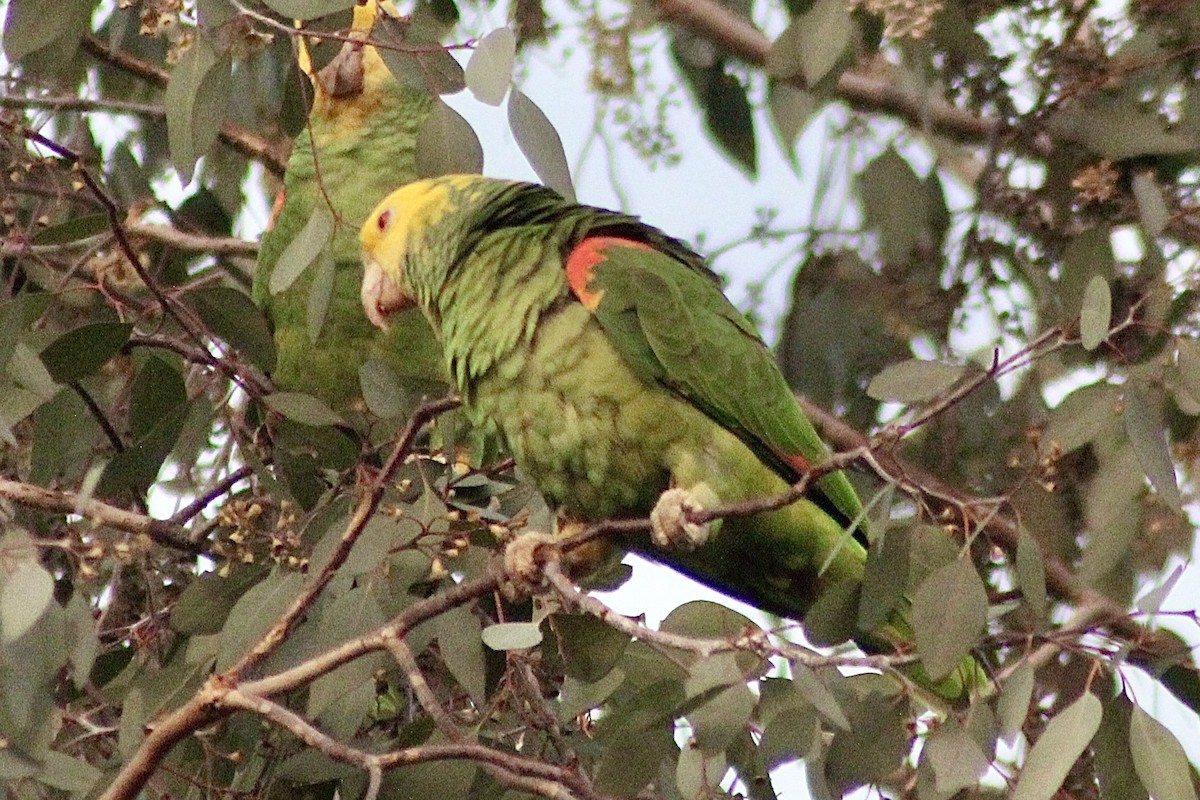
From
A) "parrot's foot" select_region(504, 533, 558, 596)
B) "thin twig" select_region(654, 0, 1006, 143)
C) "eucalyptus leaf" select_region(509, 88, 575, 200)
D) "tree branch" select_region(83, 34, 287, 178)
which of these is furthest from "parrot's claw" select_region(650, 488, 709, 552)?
"tree branch" select_region(83, 34, 287, 178)

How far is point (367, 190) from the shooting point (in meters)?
2.34

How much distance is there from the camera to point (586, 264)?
5.67 feet

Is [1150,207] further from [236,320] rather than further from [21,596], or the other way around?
[21,596]

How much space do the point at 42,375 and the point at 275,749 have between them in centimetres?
42

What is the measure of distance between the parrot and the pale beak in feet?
0.38

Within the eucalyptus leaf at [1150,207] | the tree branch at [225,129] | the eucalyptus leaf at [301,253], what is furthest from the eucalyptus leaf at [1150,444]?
the tree branch at [225,129]

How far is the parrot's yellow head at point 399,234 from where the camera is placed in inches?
75.8

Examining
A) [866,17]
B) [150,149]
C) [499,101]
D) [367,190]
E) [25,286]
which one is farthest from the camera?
[150,149]

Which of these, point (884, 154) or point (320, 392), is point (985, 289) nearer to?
point (884, 154)

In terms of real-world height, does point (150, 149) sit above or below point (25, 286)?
above

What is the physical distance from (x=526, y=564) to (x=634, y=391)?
0.26 m

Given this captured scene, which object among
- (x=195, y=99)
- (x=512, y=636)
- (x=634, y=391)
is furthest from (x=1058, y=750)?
(x=195, y=99)

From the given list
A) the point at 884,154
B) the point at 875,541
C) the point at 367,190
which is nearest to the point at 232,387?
the point at 367,190

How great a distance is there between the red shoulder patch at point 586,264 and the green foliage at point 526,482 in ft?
0.58
